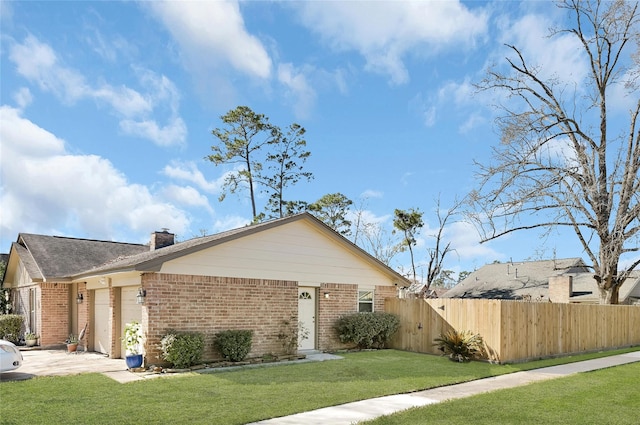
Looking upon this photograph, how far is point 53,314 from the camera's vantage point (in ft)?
62.1

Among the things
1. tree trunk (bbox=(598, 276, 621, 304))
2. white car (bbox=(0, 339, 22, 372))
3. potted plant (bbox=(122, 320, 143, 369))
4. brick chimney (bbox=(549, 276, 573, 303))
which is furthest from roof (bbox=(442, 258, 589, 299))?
white car (bbox=(0, 339, 22, 372))

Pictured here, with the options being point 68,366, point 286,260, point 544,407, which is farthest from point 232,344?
point 544,407

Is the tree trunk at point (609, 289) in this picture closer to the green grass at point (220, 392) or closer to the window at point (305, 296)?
the green grass at point (220, 392)

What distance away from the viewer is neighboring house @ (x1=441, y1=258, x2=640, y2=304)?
32.2m

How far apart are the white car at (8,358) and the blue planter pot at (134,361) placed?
7.59 ft

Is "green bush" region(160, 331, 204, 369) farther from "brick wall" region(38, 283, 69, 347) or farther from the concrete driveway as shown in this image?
"brick wall" region(38, 283, 69, 347)

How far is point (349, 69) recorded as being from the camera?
1916cm

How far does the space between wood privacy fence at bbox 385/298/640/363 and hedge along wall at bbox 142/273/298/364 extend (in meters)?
4.27

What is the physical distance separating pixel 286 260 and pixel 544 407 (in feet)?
28.3

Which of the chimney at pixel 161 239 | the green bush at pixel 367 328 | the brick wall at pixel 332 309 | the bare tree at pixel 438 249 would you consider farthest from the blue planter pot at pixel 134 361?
the bare tree at pixel 438 249

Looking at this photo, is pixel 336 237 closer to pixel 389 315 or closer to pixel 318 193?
pixel 389 315

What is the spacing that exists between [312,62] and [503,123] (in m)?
9.36

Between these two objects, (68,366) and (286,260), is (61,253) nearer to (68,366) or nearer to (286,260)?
(68,366)

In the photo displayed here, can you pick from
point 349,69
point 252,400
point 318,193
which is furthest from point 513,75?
point 252,400
